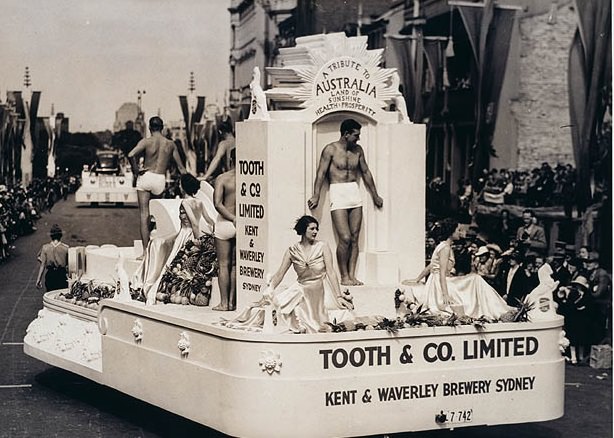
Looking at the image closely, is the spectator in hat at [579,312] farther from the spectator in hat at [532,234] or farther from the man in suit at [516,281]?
the spectator in hat at [532,234]

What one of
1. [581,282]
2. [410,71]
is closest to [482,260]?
[581,282]

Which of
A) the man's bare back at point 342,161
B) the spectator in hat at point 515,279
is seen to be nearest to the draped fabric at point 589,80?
the spectator in hat at point 515,279

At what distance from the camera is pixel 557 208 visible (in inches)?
939

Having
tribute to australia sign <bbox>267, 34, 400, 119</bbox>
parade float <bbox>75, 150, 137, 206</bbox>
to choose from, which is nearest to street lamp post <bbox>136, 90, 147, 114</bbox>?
parade float <bbox>75, 150, 137, 206</bbox>

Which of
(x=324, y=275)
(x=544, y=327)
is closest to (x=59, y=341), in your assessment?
(x=324, y=275)

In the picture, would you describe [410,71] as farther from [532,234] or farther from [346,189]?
[346,189]

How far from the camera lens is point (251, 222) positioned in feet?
46.6

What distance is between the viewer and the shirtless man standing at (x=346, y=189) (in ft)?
46.9

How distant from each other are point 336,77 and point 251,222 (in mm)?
1726

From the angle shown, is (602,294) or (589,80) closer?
(602,294)

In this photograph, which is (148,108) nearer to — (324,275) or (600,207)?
(600,207)

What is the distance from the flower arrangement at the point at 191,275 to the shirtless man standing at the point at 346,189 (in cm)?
159

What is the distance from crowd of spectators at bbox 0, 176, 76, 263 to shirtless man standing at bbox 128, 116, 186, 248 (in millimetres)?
10935

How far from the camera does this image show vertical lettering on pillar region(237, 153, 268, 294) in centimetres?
1398
